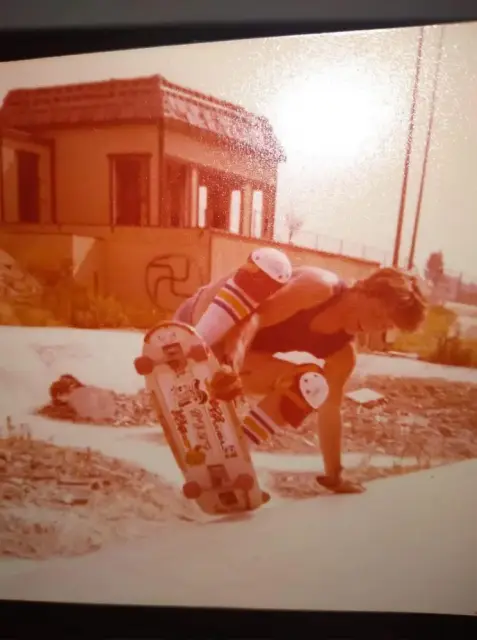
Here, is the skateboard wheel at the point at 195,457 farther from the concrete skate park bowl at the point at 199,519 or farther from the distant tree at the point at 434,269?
the distant tree at the point at 434,269

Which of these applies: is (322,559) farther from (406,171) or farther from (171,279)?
(406,171)

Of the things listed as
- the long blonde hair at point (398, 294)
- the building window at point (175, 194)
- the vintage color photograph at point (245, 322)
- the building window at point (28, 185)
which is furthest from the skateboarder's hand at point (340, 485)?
the building window at point (28, 185)

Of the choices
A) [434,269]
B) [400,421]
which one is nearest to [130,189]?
[434,269]

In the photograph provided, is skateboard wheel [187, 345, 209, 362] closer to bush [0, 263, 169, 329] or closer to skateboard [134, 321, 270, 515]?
skateboard [134, 321, 270, 515]

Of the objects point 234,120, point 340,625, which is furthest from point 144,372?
point 340,625

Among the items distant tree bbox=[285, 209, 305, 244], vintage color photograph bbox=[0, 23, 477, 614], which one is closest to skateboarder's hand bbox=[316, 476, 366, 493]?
vintage color photograph bbox=[0, 23, 477, 614]

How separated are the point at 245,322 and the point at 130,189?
1.39 ft

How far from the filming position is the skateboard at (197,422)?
140cm

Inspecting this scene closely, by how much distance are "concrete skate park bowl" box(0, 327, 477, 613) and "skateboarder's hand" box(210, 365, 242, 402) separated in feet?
0.54

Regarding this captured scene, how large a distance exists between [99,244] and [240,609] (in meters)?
0.98

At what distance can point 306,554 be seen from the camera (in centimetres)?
145

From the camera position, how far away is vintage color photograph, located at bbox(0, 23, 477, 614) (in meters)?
1.36

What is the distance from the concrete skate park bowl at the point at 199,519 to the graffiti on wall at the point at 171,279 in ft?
0.37

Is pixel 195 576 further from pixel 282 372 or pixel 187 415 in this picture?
pixel 282 372
